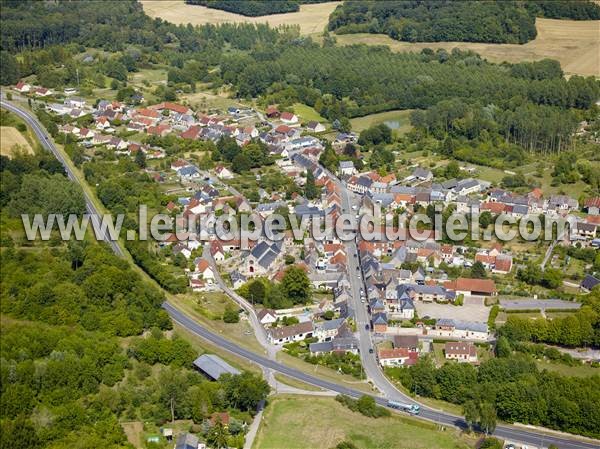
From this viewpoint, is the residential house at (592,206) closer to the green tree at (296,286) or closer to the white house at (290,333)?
the green tree at (296,286)

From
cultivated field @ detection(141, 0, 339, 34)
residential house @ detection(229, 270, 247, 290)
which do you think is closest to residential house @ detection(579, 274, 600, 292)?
residential house @ detection(229, 270, 247, 290)

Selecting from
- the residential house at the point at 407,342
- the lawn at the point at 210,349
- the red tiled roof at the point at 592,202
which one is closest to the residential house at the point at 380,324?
the residential house at the point at 407,342

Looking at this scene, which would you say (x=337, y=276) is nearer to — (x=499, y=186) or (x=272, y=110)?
(x=499, y=186)

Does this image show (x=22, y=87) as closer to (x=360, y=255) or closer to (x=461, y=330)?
(x=360, y=255)

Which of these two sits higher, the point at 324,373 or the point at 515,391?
the point at 515,391

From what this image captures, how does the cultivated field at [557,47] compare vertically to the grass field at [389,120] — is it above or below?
above

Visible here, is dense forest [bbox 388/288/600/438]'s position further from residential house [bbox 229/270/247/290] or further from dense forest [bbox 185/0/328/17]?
dense forest [bbox 185/0/328/17]

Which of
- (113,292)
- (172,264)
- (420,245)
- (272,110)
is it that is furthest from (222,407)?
(272,110)

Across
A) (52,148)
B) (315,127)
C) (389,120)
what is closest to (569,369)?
(315,127)
